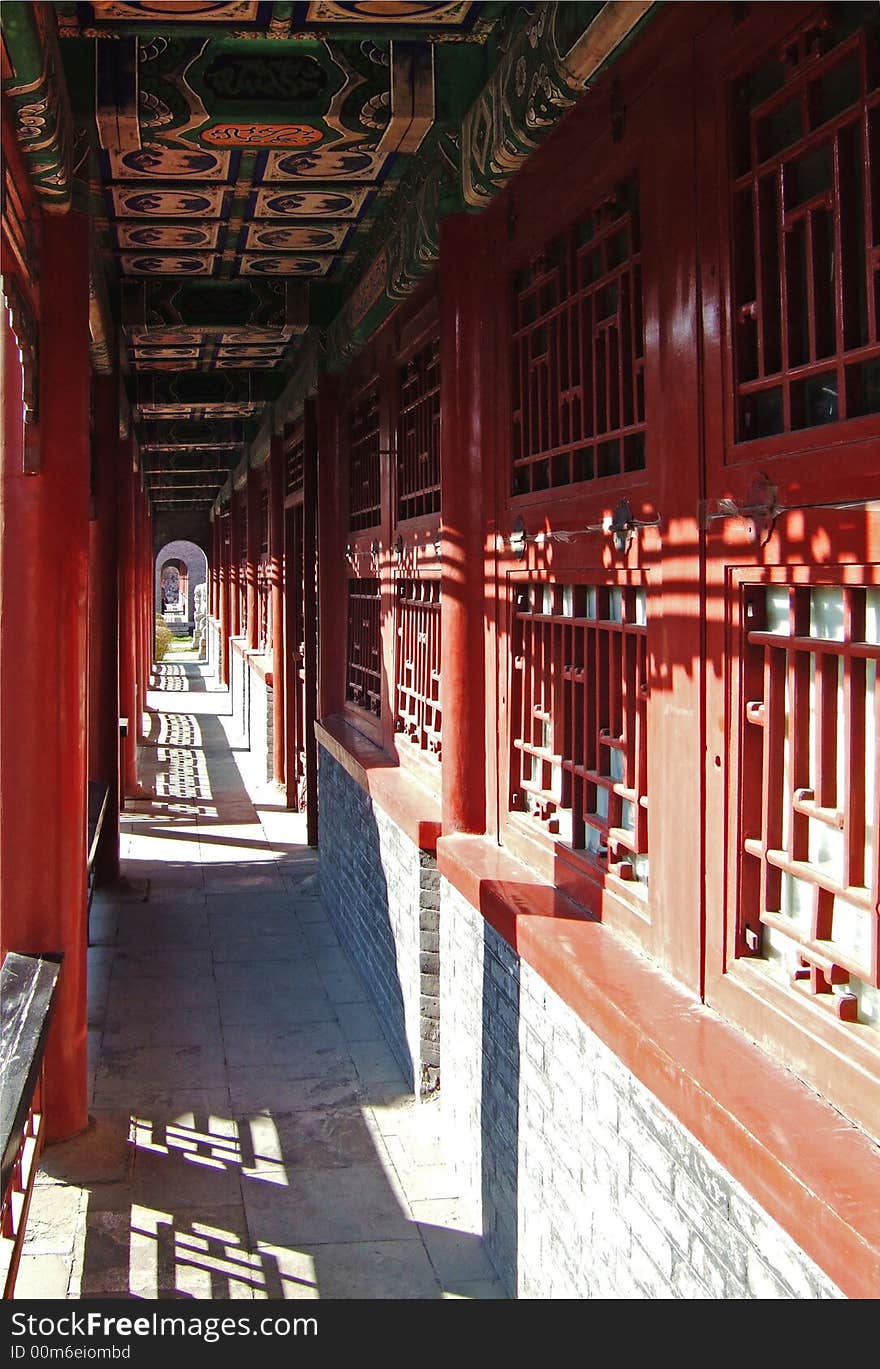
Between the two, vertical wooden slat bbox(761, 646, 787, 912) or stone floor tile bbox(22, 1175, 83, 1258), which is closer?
vertical wooden slat bbox(761, 646, 787, 912)

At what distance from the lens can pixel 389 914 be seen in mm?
6707

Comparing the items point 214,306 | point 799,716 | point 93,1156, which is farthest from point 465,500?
point 214,306

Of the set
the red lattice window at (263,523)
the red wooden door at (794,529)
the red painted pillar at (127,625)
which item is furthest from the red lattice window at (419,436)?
the red lattice window at (263,523)

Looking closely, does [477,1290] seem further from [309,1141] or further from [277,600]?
[277,600]

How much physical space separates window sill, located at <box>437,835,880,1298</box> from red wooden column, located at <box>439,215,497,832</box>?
1.26m

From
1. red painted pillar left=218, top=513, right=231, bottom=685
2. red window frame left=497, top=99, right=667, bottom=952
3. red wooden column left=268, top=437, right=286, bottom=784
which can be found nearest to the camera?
red window frame left=497, top=99, right=667, bottom=952

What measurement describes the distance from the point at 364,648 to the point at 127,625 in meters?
8.18

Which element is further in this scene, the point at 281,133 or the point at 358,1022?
the point at 358,1022

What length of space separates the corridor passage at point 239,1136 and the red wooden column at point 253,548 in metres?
9.40

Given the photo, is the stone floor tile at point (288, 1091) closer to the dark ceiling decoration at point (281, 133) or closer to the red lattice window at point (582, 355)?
the red lattice window at point (582, 355)

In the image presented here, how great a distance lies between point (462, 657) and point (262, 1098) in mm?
2228

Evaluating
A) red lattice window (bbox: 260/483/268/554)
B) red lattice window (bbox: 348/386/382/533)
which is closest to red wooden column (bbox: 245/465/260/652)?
red lattice window (bbox: 260/483/268/554)

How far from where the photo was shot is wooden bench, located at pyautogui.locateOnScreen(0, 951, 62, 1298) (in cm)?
377

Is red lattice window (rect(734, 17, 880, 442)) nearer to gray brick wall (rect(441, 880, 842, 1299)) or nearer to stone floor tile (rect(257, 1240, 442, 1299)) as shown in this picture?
gray brick wall (rect(441, 880, 842, 1299))
